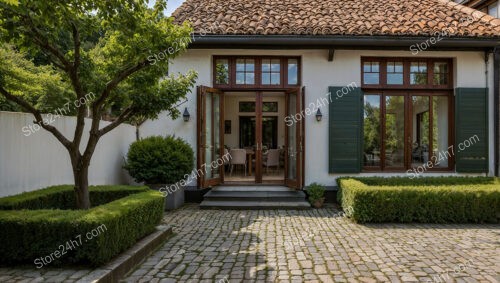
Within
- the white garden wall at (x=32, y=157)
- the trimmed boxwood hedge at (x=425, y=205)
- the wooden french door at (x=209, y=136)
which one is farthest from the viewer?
the wooden french door at (x=209, y=136)

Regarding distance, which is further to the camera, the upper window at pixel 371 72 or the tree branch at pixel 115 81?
the upper window at pixel 371 72

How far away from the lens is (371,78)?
8672 mm

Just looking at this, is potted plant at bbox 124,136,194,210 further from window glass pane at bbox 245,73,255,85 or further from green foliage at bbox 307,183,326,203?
green foliage at bbox 307,183,326,203

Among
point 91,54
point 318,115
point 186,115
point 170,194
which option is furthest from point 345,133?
point 91,54

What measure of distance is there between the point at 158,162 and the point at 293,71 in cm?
415

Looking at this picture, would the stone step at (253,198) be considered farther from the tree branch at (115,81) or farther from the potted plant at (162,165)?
the tree branch at (115,81)

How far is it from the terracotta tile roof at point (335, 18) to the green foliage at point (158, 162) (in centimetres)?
297

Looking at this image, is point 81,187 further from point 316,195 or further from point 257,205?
point 316,195

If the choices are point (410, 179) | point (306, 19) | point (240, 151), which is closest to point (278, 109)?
point (240, 151)

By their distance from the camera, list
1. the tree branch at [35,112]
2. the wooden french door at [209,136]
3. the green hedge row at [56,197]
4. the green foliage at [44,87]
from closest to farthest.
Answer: the tree branch at [35,112]
the green hedge row at [56,197]
the wooden french door at [209,136]
the green foliage at [44,87]

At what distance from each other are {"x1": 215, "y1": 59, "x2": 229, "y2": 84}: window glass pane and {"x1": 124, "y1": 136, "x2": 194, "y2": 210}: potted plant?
2034 millimetres

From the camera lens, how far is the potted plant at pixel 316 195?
26.1ft

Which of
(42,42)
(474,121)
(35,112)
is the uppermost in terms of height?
(42,42)

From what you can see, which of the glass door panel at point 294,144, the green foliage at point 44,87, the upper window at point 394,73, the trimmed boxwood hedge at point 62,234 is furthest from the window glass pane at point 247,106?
the trimmed boxwood hedge at point 62,234
